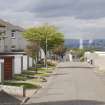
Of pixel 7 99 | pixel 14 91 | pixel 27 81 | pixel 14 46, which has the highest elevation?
pixel 14 46

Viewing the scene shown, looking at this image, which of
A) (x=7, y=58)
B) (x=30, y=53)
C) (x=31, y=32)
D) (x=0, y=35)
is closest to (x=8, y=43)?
(x=31, y=32)

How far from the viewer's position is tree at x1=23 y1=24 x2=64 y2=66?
93438 mm

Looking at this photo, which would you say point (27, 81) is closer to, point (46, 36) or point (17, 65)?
point (17, 65)

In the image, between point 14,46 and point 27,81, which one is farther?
point 14,46

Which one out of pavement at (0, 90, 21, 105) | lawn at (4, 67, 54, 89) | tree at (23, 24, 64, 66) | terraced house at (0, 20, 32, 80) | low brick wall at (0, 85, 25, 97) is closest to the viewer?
pavement at (0, 90, 21, 105)

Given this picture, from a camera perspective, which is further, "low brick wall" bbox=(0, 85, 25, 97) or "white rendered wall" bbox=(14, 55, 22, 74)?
"white rendered wall" bbox=(14, 55, 22, 74)

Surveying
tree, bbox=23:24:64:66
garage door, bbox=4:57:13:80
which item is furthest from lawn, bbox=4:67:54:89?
tree, bbox=23:24:64:66

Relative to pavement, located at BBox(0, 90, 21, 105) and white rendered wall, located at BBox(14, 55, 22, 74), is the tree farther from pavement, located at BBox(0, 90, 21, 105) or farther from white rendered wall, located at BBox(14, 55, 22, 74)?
pavement, located at BBox(0, 90, 21, 105)

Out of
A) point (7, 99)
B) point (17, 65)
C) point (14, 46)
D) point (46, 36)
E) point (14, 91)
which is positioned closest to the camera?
point (7, 99)

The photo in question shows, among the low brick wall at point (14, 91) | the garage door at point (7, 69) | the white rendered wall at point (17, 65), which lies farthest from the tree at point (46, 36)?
the low brick wall at point (14, 91)

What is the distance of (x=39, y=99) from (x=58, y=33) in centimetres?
6906

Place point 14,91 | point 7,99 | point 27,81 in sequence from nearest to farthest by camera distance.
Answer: point 7,99, point 14,91, point 27,81

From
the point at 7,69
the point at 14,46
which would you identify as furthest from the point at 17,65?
the point at 14,46

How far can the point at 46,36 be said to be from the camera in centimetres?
9356
